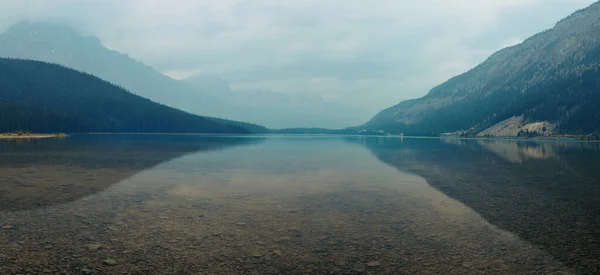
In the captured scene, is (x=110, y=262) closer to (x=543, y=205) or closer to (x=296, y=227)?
(x=296, y=227)

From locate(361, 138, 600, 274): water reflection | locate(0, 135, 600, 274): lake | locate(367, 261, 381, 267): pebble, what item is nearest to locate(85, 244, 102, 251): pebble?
locate(0, 135, 600, 274): lake

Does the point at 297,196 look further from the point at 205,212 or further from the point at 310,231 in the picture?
the point at 310,231

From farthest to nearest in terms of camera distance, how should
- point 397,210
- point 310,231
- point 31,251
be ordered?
point 397,210, point 310,231, point 31,251

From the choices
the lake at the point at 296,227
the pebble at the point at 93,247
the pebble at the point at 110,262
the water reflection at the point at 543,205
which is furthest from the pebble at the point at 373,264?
the pebble at the point at 93,247

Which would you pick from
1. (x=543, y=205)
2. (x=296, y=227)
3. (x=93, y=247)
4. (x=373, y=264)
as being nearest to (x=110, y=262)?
(x=93, y=247)

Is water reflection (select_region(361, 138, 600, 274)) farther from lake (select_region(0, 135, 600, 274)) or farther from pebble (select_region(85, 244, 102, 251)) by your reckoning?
pebble (select_region(85, 244, 102, 251))

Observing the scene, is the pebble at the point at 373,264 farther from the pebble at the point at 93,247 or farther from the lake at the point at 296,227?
the pebble at the point at 93,247

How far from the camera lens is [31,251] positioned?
18.8 meters

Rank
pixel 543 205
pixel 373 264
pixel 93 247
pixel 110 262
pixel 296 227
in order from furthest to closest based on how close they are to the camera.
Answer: pixel 543 205, pixel 296 227, pixel 93 247, pixel 373 264, pixel 110 262

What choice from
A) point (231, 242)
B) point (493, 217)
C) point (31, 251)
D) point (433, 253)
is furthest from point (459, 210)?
point (31, 251)

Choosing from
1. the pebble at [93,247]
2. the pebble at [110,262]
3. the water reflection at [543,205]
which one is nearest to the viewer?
the pebble at [110,262]

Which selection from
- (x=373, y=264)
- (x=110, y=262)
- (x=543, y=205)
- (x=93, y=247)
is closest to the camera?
(x=110, y=262)

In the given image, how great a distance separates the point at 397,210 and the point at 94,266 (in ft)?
71.0

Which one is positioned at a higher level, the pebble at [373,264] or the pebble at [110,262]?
the pebble at [110,262]
